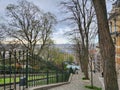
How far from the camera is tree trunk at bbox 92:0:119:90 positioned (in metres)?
10.9

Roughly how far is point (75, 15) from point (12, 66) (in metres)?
25.0

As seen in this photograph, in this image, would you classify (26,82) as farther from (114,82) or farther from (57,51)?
Answer: (57,51)

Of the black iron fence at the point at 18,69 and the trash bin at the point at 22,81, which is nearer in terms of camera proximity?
the black iron fence at the point at 18,69

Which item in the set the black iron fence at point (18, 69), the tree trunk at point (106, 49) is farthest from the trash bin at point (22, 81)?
the tree trunk at point (106, 49)

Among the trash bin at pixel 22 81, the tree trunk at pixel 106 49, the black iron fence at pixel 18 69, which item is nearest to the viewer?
the black iron fence at pixel 18 69

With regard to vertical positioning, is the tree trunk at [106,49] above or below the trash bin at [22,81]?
above

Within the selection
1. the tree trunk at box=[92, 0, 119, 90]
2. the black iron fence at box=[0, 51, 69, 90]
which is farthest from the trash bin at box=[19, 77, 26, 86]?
the tree trunk at box=[92, 0, 119, 90]

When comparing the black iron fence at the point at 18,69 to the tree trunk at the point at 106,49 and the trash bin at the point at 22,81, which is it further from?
the tree trunk at the point at 106,49

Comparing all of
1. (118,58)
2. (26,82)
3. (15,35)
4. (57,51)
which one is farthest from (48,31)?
(26,82)

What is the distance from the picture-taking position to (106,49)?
1086cm

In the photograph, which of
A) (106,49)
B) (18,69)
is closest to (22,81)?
(18,69)

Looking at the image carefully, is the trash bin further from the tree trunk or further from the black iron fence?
the tree trunk

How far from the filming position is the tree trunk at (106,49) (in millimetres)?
10875

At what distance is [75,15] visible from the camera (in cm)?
3550
